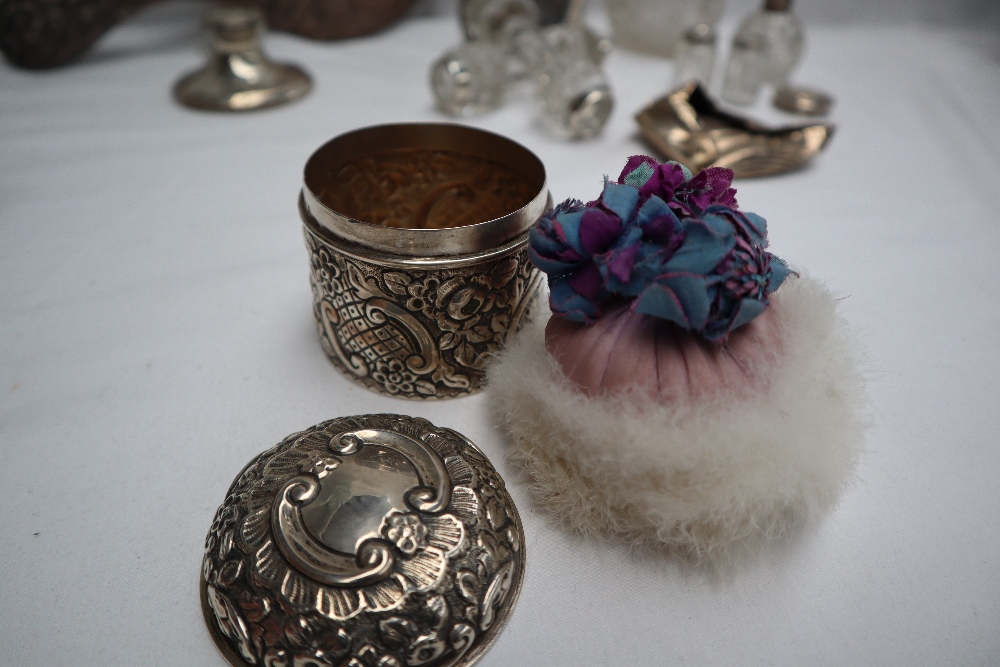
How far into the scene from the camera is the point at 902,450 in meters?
1.02

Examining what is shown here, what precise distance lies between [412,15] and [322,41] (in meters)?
0.37

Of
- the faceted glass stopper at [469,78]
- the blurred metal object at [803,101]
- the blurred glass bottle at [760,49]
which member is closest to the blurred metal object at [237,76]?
the faceted glass stopper at [469,78]

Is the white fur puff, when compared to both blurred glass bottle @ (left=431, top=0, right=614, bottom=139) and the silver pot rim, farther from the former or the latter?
blurred glass bottle @ (left=431, top=0, right=614, bottom=139)

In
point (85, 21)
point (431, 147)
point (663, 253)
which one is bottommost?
point (85, 21)

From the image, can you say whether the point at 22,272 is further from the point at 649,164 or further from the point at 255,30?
the point at 649,164

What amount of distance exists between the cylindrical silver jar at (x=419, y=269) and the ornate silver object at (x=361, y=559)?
19 cm

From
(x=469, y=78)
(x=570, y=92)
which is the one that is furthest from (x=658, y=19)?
(x=469, y=78)

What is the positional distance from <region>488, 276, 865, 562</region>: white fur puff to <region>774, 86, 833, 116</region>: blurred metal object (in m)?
1.26

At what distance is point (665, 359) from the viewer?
0.78 metres

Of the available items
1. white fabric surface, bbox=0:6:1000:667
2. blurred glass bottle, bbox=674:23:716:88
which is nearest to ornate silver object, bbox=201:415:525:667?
white fabric surface, bbox=0:6:1000:667

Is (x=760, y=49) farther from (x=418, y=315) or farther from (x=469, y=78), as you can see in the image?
(x=418, y=315)

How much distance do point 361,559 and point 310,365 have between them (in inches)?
18.9

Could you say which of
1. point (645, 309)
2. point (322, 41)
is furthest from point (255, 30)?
point (645, 309)

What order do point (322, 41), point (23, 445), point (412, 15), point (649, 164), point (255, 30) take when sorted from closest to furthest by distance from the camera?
point (649, 164), point (23, 445), point (255, 30), point (322, 41), point (412, 15)
